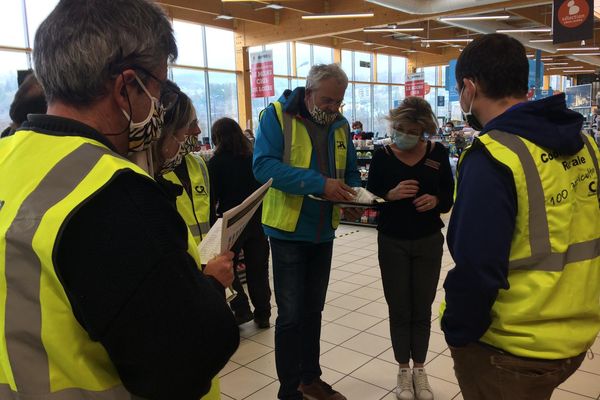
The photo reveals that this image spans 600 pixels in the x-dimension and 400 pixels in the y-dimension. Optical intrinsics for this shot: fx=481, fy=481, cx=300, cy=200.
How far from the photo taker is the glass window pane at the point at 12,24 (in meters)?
9.90

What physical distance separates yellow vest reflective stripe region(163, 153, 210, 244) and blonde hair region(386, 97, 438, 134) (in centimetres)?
109

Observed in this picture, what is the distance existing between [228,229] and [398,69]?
2185cm

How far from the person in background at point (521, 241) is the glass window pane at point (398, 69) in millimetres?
20971

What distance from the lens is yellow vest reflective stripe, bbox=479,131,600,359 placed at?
135cm

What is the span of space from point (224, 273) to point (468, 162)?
787mm

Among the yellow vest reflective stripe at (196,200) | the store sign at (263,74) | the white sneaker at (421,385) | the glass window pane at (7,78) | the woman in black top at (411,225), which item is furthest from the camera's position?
the store sign at (263,74)

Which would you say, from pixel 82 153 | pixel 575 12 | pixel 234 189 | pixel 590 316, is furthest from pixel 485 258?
pixel 575 12

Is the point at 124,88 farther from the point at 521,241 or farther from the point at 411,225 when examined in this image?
the point at 411,225

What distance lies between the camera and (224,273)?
1207 millimetres

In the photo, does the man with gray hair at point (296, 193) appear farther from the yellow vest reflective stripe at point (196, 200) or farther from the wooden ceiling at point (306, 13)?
the wooden ceiling at point (306, 13)

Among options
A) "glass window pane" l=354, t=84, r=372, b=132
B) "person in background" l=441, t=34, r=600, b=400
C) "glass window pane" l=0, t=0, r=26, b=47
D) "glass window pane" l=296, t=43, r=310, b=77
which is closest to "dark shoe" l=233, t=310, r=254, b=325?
"person in background" l=441, t=34, r=600, b=400

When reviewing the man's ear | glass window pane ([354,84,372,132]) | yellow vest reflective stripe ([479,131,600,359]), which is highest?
Answer: glass window pane ([354,84,372,132])

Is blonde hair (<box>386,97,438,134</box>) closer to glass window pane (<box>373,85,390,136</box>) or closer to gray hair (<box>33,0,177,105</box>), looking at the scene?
gray hair (<box>33,0,177,105</box>)

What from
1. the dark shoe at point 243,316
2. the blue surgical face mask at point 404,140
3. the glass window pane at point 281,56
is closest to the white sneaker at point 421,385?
the blue surgical face mask at point 404,140
